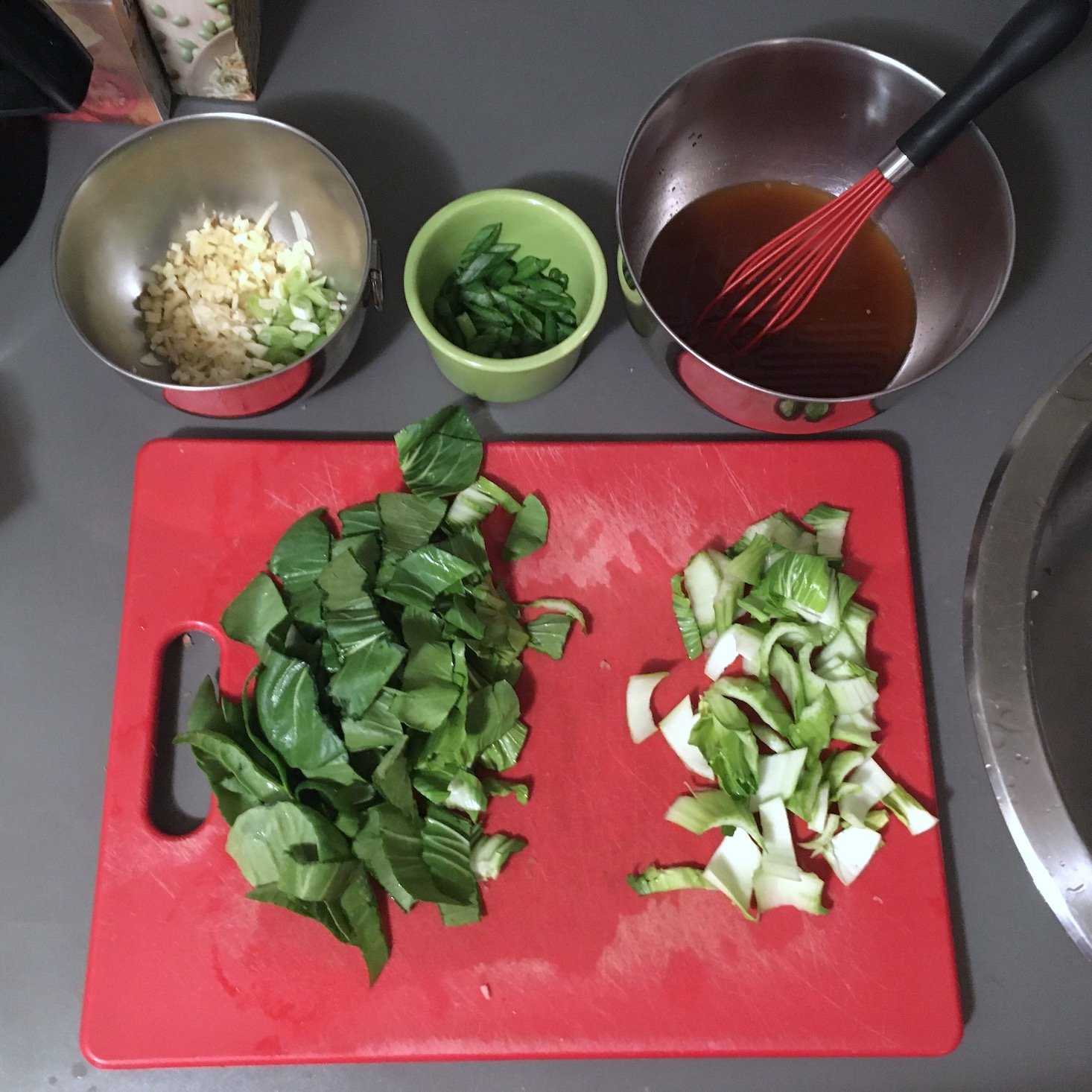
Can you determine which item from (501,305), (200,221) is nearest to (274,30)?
(200,221)

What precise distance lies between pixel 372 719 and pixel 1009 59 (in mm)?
929

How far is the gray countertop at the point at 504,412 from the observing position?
0.98 metres

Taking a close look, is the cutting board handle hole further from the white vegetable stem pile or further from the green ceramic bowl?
the green ceramic bowl

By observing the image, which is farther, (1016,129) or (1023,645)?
(1016,129)

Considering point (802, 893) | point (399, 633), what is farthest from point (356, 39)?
point (802, 893)

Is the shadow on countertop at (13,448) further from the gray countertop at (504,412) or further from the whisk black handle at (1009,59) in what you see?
the whisk black handle at (1009,59)

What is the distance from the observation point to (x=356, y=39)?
128 centimetres

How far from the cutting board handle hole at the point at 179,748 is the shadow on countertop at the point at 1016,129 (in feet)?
3.58

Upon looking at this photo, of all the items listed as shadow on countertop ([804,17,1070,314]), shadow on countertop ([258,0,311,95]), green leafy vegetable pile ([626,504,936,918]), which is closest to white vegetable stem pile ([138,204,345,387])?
shadow on countertop ([258,0,311,95])

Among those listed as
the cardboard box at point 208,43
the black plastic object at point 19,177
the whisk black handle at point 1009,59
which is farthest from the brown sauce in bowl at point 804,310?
the black plastic object at point 19,177

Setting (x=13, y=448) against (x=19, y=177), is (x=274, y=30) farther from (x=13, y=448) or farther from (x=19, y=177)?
(x=13, y=448)

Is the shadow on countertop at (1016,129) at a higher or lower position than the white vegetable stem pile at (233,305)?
higher

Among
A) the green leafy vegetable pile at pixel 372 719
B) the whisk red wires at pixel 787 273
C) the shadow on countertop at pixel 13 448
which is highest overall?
the whisk red wires at pixel 787 273

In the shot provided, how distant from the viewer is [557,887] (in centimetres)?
99
